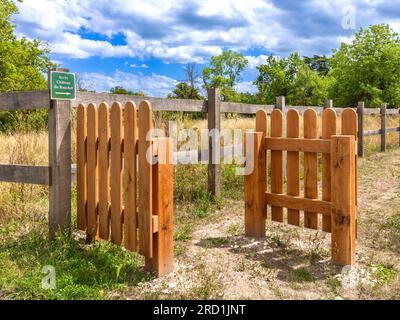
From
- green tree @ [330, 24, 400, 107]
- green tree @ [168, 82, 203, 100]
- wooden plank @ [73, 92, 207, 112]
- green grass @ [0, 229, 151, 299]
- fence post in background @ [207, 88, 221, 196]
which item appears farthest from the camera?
green tree @ [168, 82, 203, 100]

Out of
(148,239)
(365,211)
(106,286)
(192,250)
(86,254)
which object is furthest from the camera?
(365,211)

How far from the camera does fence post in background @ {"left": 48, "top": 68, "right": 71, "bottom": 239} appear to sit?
161 inches

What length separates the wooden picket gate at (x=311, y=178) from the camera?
3742 millimetres

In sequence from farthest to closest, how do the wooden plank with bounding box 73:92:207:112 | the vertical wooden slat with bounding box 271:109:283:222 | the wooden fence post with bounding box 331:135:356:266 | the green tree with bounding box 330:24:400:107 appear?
1. the green tree with bounding box 330:24:400:107
2. the wooden plank with bounding box 73:92:207:112
3. the vertical wooden slat with bounding box 271:109:283:222
4. the wooden fence post with bounding box 331:135:356:266

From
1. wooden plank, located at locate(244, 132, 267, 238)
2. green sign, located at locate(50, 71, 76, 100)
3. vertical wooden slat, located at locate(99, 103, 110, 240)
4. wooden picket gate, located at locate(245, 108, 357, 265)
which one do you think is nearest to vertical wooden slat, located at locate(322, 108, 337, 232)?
wooden picket gate, located at locate(245, 108, 357, 265)

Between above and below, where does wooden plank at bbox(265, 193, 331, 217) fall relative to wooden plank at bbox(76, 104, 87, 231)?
below

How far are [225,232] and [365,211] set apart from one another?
230 cm

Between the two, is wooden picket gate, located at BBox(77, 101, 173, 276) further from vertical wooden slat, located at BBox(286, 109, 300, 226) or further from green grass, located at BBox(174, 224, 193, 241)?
vertical wooden slat, located at BBox(286, 109, 300, 226)

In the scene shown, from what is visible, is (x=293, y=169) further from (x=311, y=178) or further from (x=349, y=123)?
(x=349, y=123)

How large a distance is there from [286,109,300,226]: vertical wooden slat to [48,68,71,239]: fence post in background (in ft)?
7.65

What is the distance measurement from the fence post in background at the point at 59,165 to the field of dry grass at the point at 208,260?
26 centimetres

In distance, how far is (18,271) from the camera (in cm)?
353
